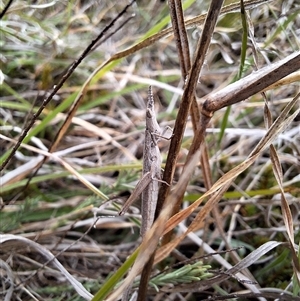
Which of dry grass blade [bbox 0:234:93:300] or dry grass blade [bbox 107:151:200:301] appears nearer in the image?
dry grass blade [bbox 107:151:200:301]

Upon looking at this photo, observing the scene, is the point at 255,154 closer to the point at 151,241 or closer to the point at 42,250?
the point at 151,241

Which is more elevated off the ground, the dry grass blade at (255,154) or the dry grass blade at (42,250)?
the dry grass blade at (255,154)

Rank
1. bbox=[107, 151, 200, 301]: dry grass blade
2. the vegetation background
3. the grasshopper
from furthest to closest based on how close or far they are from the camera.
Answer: the vegetation background
the grasshopper
bbox=[107, 151, 200, 301]: dry grass blade

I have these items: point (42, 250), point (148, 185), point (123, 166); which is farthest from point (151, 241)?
point (123, 166)

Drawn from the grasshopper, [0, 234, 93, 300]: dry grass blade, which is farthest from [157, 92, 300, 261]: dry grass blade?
[0, 234, 93, 300]: dry grass blade

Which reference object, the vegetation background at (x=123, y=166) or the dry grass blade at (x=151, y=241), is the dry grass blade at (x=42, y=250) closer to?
the vegetation background at (x=123, y=166)

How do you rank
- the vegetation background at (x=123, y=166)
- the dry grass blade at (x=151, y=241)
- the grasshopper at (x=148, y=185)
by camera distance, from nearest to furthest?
the dry grass blade at (x=151, y=241) < the grasshopper at (x=148, y=185) < the vegetation background at (x=123, y=166)

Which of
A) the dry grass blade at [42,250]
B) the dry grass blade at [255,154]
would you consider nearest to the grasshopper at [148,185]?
the dry grass blade at [255,154]

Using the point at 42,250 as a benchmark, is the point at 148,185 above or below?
above

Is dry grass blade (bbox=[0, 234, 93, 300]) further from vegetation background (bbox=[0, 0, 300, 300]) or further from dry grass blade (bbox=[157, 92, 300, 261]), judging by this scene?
dry grass blade (bbox=[157, 92, 300, 261])
